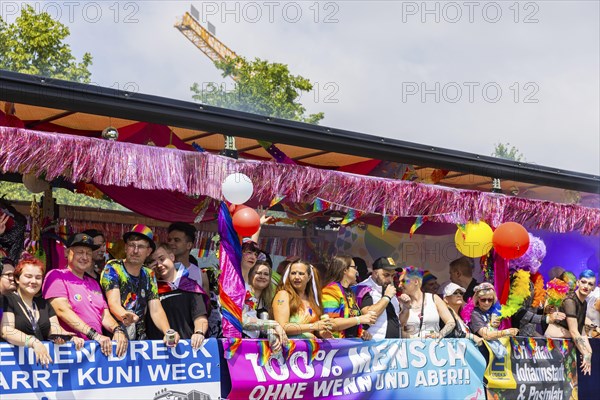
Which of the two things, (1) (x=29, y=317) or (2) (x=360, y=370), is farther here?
(2) (x=360, y=370)

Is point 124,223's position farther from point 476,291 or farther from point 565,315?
point 565,315

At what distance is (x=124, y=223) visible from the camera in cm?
1060

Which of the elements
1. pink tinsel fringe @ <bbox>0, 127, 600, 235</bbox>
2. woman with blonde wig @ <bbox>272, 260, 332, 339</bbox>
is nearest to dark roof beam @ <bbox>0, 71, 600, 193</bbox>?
pink tinsel fringe @ <bbox>0, 127, 600, 235</bbox>

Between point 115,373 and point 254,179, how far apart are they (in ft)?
6.87

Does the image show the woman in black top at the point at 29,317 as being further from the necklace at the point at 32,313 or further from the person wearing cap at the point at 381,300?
the person wearing cap at the point at 381,300

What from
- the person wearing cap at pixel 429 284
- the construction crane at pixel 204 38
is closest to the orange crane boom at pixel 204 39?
the construction crane at pixel 204 38

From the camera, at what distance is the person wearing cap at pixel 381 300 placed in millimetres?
7140

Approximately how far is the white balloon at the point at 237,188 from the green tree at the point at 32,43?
20.7 m

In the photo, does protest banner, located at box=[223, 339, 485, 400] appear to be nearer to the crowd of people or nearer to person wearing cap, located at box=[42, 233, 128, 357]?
the crowd of people

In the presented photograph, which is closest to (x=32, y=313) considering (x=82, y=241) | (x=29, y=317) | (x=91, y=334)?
(x=29, y=317)

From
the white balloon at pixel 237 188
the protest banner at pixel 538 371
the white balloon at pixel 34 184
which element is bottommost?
the protest banner at pixel 538 371

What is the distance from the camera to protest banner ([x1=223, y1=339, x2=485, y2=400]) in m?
6.39

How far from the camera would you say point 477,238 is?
8477 mm

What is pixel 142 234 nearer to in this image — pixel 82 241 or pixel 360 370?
pixel 82 241
